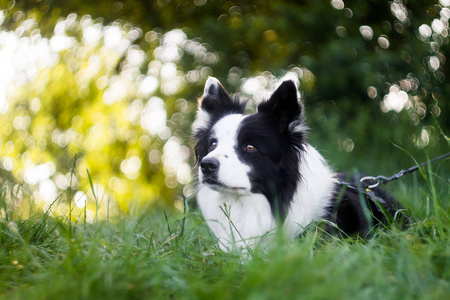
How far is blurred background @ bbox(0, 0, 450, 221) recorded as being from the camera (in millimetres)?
6152

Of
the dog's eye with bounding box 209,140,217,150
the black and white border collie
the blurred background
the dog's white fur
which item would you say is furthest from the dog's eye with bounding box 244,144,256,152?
the blurred background

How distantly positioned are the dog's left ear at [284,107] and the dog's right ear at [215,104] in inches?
19.0

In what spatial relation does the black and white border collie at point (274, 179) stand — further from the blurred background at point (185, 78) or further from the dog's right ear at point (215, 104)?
the blurred background at point (185, 78)

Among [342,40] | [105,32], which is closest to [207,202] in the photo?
[342,40]

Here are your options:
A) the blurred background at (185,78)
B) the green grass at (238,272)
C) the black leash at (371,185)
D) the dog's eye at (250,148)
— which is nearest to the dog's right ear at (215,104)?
the dog's eye at (250,148)

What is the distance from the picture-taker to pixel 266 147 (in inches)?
129

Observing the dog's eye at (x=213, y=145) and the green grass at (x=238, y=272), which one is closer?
the green grass at (x=238, y=272)

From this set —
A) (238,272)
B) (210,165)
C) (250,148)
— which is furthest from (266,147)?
(238,272)

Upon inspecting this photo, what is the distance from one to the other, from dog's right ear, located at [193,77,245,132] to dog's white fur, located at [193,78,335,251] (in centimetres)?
24

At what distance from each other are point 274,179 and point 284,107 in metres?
0.60

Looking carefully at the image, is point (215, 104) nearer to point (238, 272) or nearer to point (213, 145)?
point (213, 145)

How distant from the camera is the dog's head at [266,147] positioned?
3123 millimetres

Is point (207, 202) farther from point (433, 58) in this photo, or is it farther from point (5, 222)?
point (433, 58)

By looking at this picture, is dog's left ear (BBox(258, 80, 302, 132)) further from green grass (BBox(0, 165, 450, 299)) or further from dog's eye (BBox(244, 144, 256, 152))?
green grass (BBox(0, 165, 450, 299))
